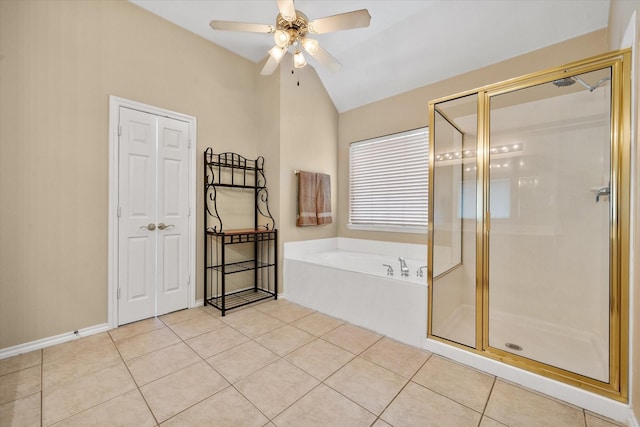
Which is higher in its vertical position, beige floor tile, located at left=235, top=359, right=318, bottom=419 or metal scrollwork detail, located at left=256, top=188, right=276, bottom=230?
metal scrollwork detail, located at left=256, top=188, right=276, bottom=230

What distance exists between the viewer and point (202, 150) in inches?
121

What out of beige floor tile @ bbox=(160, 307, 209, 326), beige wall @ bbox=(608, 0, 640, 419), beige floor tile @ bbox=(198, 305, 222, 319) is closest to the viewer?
beige wall @ bbox=(608, 0, 640, 419)

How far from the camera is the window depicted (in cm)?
325

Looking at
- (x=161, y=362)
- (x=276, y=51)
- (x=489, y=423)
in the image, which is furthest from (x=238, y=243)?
(x=489, y=423)

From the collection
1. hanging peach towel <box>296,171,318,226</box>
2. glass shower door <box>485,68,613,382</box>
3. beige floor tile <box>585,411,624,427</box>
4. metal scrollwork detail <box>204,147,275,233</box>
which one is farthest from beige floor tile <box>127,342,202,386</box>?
beige floor tile <box>585,411,624,427</box>

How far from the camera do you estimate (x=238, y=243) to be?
322 centimetres

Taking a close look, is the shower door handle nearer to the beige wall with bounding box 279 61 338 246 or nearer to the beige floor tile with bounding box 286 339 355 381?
the beige floor tile with bounding box 286 339 355 381

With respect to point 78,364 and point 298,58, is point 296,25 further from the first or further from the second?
point 78,364

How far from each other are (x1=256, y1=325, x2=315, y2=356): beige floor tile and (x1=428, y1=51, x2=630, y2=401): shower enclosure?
1.09 metres

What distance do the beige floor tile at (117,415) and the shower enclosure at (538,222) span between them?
6.63ft

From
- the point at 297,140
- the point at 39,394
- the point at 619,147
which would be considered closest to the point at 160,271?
the point at 39,394

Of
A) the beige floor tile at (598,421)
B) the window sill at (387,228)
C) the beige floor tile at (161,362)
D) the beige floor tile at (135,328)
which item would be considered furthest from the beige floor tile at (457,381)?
the beige floor tile at (135,328)

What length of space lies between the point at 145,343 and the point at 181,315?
0.58 m

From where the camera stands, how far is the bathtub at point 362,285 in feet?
7.34
